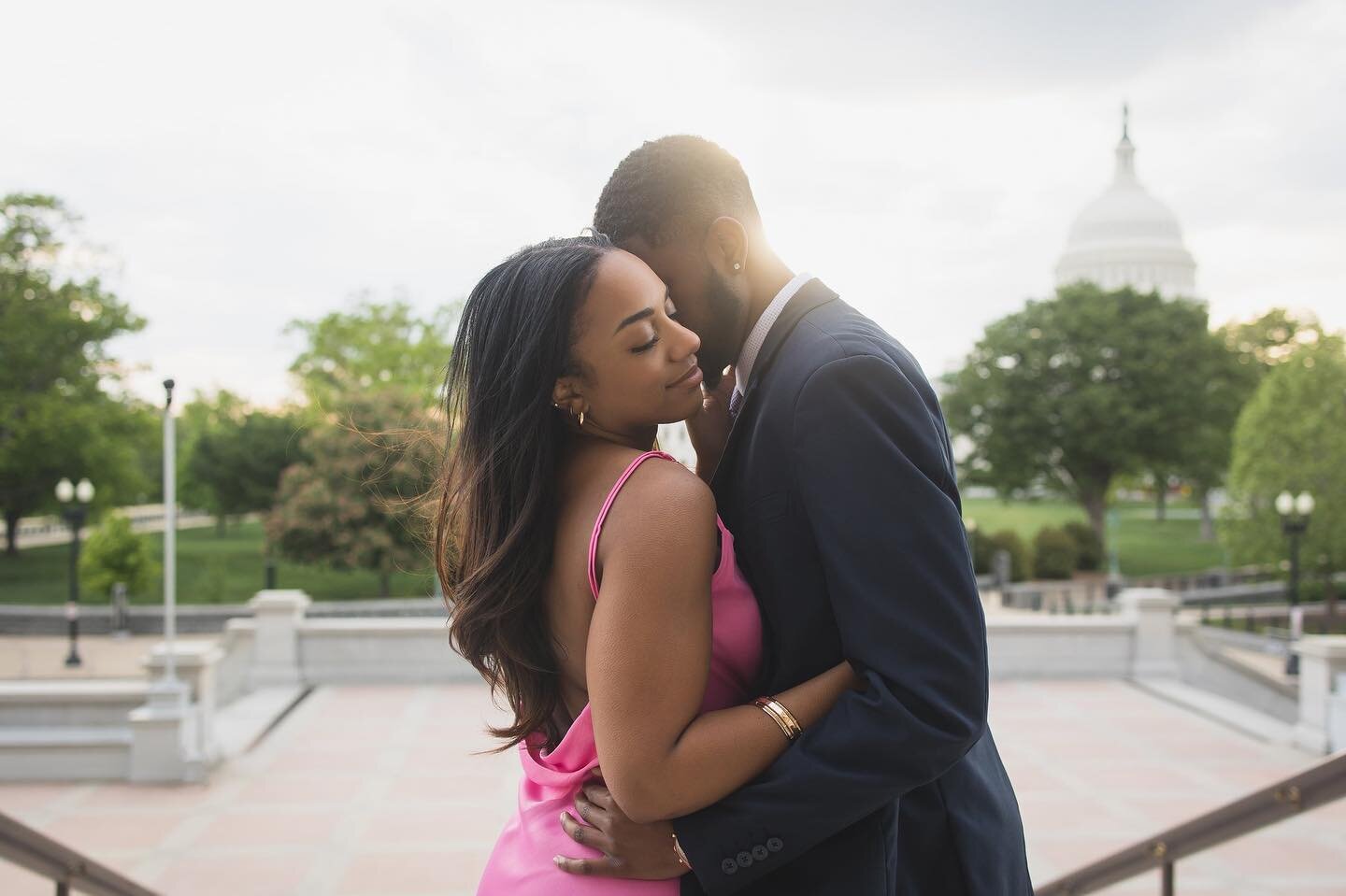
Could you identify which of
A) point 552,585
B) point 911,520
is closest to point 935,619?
point 911,520

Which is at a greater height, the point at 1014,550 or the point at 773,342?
the point at 773,342

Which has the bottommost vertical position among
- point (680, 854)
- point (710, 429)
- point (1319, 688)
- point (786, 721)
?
point (1319, 688)

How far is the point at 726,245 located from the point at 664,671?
0.75 m

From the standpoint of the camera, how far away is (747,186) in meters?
1.98

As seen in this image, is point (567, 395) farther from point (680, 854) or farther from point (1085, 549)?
point (1085, 549)

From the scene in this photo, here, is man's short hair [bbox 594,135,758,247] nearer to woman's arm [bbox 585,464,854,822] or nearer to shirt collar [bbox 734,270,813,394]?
shirt collar [bbox 734,270,813,394]

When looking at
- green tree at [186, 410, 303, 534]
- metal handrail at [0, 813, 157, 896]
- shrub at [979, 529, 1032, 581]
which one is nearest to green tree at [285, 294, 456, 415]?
green tree at [186, 410, 303, 534]

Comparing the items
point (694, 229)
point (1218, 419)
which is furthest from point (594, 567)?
point (1218, 419)

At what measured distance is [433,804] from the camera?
397 inches

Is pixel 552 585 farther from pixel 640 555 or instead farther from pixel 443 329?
pixel 443 329

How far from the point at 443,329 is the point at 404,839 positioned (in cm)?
3252

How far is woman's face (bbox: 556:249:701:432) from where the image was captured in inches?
69.6

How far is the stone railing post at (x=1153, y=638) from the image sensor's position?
14.9 metres

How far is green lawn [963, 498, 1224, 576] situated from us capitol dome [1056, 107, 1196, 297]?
16707 mm
